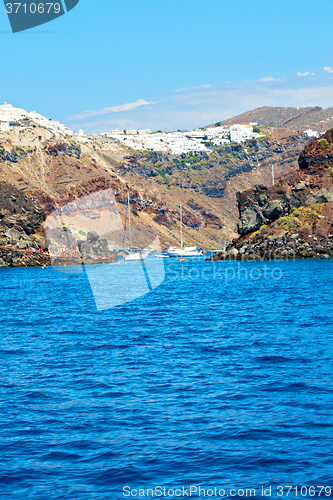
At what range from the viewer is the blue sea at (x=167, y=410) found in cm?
1487

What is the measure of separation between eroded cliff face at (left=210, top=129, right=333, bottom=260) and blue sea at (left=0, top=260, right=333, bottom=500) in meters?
102

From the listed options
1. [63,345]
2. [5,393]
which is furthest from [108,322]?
[5,393]

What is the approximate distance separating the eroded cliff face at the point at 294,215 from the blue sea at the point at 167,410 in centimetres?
10163

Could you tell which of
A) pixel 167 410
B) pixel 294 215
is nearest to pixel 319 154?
pixel 294 215

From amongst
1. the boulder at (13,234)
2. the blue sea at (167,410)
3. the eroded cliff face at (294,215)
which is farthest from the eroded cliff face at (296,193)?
the blue sea at (167,410)

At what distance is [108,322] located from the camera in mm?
45656

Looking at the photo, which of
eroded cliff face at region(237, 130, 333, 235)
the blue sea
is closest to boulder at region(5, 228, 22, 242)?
eroded cliff face at region(237, 130, 333, 235)

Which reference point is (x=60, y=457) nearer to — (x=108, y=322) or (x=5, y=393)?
(x=5, y=393)

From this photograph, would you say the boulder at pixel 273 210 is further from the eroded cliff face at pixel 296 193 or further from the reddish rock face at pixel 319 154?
the reddish rock face at pixel 319 154

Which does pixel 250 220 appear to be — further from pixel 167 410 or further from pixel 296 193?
pixel 167 410

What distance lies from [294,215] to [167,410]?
13809 centimetres

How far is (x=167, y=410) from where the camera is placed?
20.5 meters

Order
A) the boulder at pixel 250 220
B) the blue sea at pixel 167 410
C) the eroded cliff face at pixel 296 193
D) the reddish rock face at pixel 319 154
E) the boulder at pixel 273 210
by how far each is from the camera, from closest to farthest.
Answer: the blue sea at pixel 167 410
the eroded cliff face at pixel 296 193
the boulder at pixel 273 210
the reddish rock face at pixel 319 154
the boulder at pixel 250 220

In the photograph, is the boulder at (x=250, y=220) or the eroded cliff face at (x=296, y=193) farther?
the boulder at (x=250, y=220)
